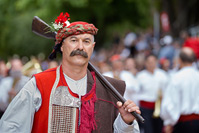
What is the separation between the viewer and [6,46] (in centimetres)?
2444

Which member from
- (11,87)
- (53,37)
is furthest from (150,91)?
(53,37)

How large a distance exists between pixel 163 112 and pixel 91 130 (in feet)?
10.5

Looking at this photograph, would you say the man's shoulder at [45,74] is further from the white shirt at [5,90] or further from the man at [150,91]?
the man at [150,91]

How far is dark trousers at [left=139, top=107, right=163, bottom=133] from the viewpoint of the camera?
→ 895 centimetres

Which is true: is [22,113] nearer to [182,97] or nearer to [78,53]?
[78,53]

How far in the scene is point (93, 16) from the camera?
66.0ft

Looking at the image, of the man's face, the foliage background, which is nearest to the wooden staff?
the man's face

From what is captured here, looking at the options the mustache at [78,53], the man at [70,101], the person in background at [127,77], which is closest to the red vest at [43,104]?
the man at [70,101]

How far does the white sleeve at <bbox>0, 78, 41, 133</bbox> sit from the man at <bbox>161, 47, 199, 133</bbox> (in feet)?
11.2

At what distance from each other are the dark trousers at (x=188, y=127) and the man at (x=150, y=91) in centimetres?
235

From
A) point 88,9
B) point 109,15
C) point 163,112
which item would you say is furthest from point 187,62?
point 109,15

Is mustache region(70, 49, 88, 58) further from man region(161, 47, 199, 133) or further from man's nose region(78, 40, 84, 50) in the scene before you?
man region(161, 47, 199, 133)

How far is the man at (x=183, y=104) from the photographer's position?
6445 millimetres

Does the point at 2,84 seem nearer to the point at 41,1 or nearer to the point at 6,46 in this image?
the point at 41,1
